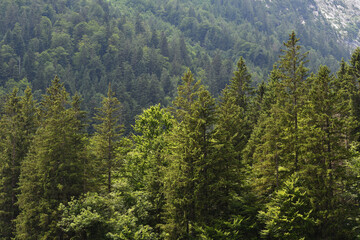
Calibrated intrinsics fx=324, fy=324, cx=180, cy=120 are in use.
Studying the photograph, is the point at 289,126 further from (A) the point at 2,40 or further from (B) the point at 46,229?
(A) the point at 2,40

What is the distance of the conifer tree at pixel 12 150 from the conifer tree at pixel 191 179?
67.0 feet

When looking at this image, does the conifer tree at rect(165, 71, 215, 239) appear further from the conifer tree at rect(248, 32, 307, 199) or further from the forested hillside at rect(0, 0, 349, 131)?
the forested hillside at rect(0, 0, 349, 131)

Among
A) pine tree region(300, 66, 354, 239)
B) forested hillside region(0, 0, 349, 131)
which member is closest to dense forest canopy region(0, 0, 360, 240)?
pine tree region(300, 66, 354, 239)

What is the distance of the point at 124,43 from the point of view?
16588 cm

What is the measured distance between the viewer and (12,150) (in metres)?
37.6

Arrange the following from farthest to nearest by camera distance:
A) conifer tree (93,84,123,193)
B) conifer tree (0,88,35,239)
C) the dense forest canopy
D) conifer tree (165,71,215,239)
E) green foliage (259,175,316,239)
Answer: conifer tree (0,88,35,239) < conifer tree (93,84,123,193) < conifer tree (165,71,215,239) < the dense forest canopy < green foliage (259,175,316,239)

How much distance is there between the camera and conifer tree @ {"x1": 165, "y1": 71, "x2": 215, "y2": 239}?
72.9ft

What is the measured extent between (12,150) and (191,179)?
25526mm

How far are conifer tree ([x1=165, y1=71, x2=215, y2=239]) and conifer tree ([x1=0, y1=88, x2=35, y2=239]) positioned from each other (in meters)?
20.4

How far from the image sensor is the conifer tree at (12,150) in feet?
118

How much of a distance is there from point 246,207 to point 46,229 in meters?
17.2

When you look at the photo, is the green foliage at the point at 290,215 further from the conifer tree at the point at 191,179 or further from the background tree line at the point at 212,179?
the conifer tree at the point at 191,179

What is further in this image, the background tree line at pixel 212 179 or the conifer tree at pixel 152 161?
the conifer tree at pixel 152 161

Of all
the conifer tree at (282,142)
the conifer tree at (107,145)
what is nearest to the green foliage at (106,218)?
the conifer tree at (107,145)
